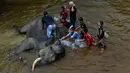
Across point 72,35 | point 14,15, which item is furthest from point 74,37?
point 14,15

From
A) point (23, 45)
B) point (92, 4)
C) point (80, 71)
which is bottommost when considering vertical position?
point (80, 71)

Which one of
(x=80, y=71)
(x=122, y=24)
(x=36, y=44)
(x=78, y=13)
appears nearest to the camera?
(x=80, y=71)

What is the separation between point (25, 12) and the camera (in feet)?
63.6

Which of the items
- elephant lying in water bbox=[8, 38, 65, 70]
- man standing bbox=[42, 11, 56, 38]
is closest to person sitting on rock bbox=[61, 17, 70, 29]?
man standing bbox=[42, 11, 56, 38]

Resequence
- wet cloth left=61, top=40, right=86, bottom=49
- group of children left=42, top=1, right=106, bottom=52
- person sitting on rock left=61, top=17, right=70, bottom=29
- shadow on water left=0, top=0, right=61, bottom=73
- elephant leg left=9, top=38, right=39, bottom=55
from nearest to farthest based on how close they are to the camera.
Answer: group of children left=42, top=1, right=106, bottom=52 → wet cloth left=61, top=40, right=86, bottom=49 → elephant leg left=9, top=38, right=39, bottom=55 → person sitting on rock left=61, top=17, right=70, bottom=29 → shadow on water left=0, top=0, right=61, bottom=73

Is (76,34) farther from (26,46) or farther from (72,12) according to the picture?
(26,46)

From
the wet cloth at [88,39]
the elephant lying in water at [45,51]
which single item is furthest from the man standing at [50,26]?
the wet cloth at [88,39]

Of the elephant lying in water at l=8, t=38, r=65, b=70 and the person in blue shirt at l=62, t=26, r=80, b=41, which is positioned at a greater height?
the person in blue shirt at l=62, t=26, r=80, b=41

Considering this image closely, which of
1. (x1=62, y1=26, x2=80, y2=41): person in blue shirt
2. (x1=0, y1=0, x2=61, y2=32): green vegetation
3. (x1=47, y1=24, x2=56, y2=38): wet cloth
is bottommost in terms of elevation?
(x1=62, y1=26, x2=80, y2=41): person in blue shirt

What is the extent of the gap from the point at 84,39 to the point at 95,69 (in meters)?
2.07

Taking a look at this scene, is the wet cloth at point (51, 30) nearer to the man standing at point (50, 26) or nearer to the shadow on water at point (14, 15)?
the man standing at point (50, 26)

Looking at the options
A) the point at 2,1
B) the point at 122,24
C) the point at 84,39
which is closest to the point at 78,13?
the point at 122,24

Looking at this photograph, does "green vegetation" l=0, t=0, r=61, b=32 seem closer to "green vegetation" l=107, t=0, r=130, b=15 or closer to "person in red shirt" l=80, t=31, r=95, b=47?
"green vegetation" l=107, t=0, r=130, b=15

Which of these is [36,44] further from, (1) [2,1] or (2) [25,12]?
(1) [2,1]
